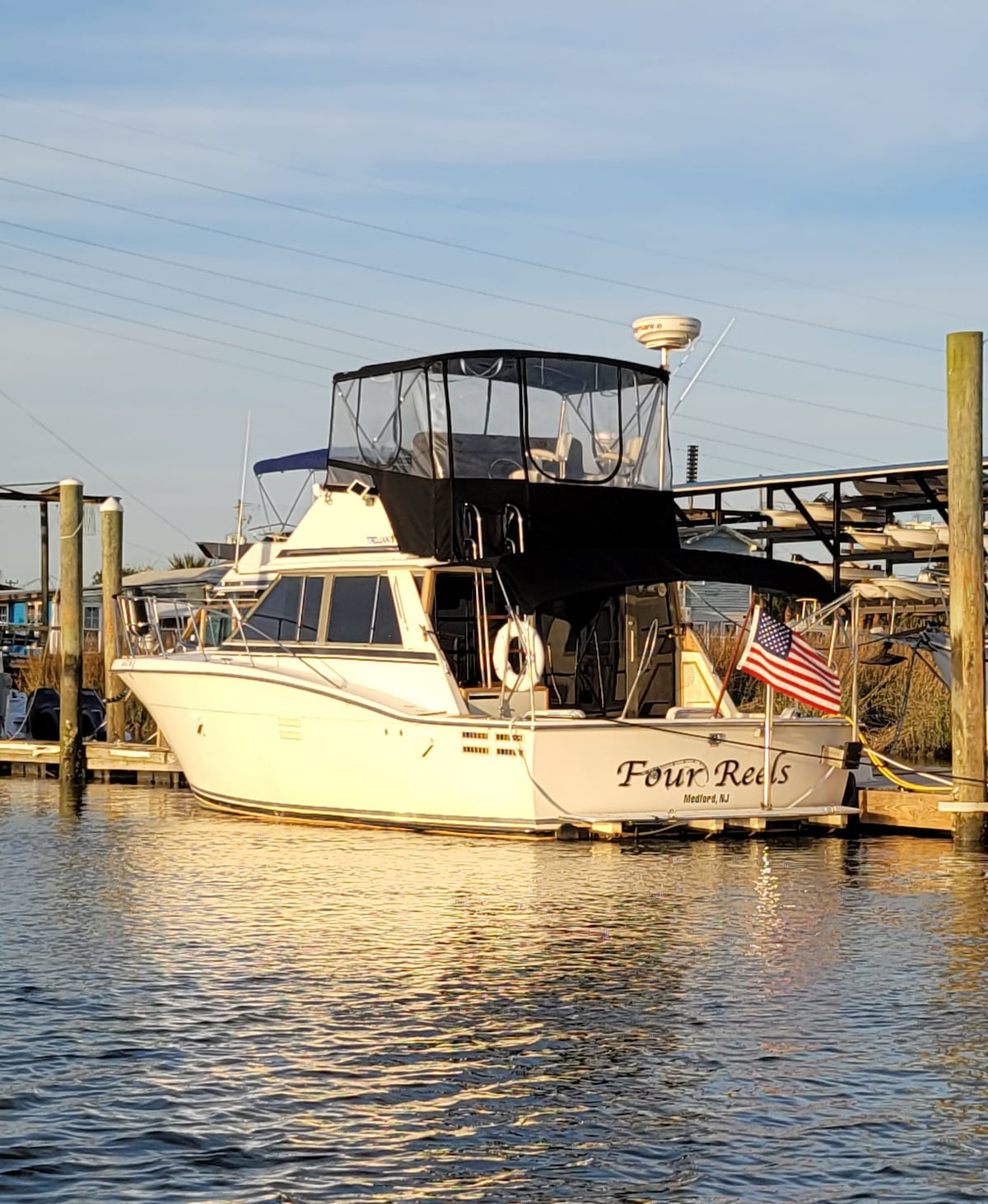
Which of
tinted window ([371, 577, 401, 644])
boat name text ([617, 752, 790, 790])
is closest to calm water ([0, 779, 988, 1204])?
boat name text ([617, 752, 790, 790])

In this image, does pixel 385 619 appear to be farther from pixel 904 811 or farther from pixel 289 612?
pixel 904 811

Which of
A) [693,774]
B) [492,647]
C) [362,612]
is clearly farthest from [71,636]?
[693,774]

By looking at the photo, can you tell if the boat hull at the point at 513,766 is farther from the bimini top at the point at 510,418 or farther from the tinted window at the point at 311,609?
the bimini top at the point at 510,418

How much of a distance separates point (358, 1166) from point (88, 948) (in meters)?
5.31

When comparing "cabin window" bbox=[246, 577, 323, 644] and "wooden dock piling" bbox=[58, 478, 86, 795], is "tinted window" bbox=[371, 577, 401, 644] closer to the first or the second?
"cabin window" bbox=[246, 577, 323, 644]

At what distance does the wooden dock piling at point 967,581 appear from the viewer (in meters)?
16.6

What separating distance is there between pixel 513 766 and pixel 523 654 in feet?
4.96

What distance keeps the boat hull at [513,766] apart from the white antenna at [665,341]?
384 cm

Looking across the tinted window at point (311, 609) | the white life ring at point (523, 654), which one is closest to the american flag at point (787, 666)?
the white life ring at point (523, 654)

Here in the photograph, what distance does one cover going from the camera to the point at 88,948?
12820mm

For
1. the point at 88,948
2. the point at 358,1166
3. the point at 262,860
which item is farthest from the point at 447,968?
the point at 262,860

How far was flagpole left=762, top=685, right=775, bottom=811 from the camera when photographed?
17.5 meters

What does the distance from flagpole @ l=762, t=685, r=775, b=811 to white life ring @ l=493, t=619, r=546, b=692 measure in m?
2.25

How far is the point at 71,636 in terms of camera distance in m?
24.2
